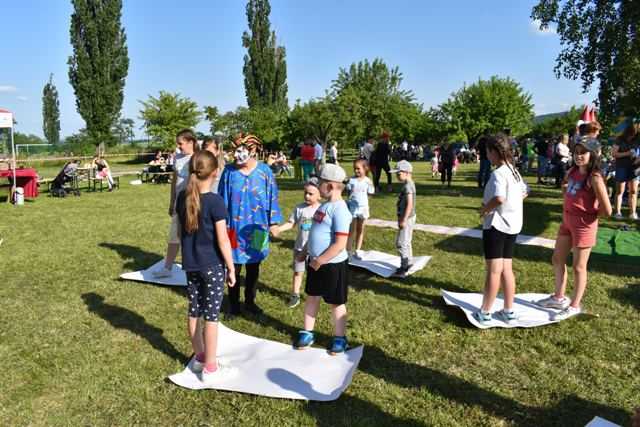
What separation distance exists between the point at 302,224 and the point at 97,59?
3758 cm

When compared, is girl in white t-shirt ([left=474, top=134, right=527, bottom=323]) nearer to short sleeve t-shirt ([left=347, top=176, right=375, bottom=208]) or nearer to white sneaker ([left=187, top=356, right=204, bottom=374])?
short sleeve t-shirt ([left=347, top=176, right=375, bottom=208])

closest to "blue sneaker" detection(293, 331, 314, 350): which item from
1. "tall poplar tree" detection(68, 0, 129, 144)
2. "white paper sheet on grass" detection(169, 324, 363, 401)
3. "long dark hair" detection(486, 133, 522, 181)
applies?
"white paper sheet on grass" detection(169, 324, 363, 401)

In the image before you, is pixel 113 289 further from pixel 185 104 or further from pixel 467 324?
pixel 185 104

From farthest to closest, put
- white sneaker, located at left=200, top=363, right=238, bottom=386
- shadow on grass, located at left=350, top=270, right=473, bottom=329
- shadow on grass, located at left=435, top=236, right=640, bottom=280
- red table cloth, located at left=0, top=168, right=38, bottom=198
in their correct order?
red table cloth, located at left=0, top=168, right=38, bottom=198, shadow on grass, located at left=435, top=236, right=640, bottom=280, shadow on grass, located at left=350, top=270, right=473, bottom=329, white sneaker, located at left=200, top=363, right=238, bottom=386

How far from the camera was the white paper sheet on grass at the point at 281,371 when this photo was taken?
321 centimetres

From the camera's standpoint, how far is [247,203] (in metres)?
4.30

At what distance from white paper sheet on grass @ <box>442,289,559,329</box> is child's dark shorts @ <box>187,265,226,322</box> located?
2.34 meters

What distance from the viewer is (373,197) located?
12.6 meters

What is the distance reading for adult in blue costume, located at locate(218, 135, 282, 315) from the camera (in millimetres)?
4277

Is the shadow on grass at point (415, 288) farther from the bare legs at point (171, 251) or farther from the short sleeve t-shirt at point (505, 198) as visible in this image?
the bare legs at point (171, 251)

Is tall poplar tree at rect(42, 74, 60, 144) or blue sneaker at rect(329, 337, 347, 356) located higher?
tall poplar tree at rect(42, 74, 60, 144)

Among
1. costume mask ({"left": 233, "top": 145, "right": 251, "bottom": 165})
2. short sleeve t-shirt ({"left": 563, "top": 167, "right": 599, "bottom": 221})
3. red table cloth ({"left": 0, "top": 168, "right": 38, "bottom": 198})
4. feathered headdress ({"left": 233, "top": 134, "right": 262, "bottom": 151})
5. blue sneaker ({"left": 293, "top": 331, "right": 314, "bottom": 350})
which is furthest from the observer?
red table cloth ({"left": 0, "top": 168, "right": 38, "bottom": 198})

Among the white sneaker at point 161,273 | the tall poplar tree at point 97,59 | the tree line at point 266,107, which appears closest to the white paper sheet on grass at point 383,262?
the white sneaker at point 161,273

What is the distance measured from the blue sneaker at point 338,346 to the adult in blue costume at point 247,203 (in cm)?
118
